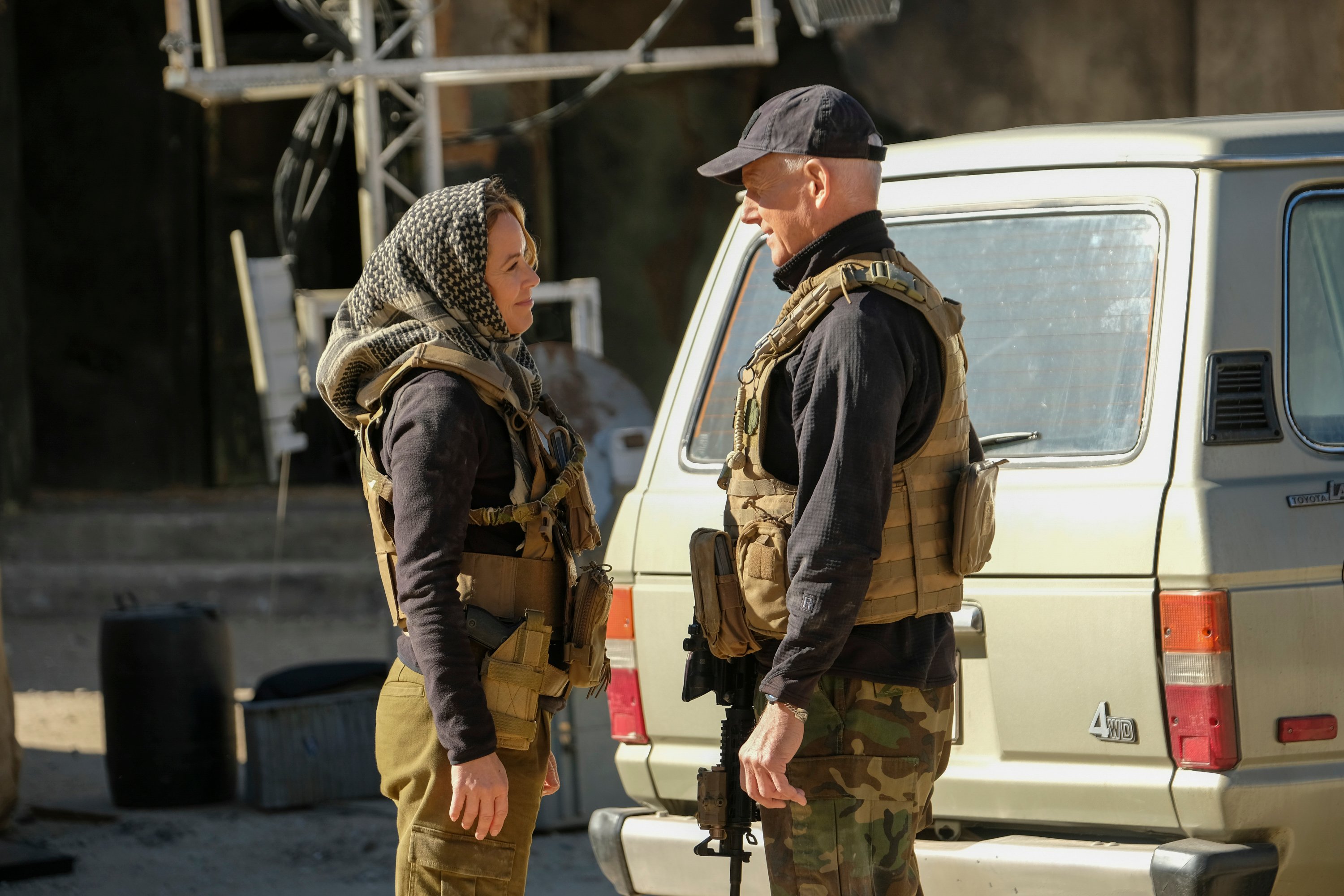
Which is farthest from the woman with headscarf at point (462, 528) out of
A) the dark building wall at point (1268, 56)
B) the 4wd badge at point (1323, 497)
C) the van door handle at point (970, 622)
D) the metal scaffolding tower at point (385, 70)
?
the dark building wall at point (1268, 56)

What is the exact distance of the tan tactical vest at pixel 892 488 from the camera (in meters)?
2.71

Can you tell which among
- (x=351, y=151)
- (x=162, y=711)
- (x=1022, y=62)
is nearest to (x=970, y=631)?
(x=162, y=711)

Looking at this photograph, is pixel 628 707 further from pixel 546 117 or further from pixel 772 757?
pixel 546 117

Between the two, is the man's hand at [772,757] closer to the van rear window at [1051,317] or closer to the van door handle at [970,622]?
the van door handle at [970,622]

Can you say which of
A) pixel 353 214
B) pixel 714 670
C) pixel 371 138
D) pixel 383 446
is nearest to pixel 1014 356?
pixel 714 670

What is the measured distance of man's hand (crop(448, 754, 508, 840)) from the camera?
2.63m

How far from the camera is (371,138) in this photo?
8.91 metres

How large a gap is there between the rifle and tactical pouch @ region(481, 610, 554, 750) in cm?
34

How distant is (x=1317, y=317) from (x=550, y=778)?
5.83 feet

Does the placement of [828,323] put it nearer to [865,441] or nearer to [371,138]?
[865,441]

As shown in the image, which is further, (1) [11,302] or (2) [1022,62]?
(1) [11,302]

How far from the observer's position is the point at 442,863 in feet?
8.93

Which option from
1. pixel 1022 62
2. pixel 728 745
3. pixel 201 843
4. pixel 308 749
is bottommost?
pixel 201 843

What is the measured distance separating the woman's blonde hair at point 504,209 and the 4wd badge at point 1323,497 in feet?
4.93
